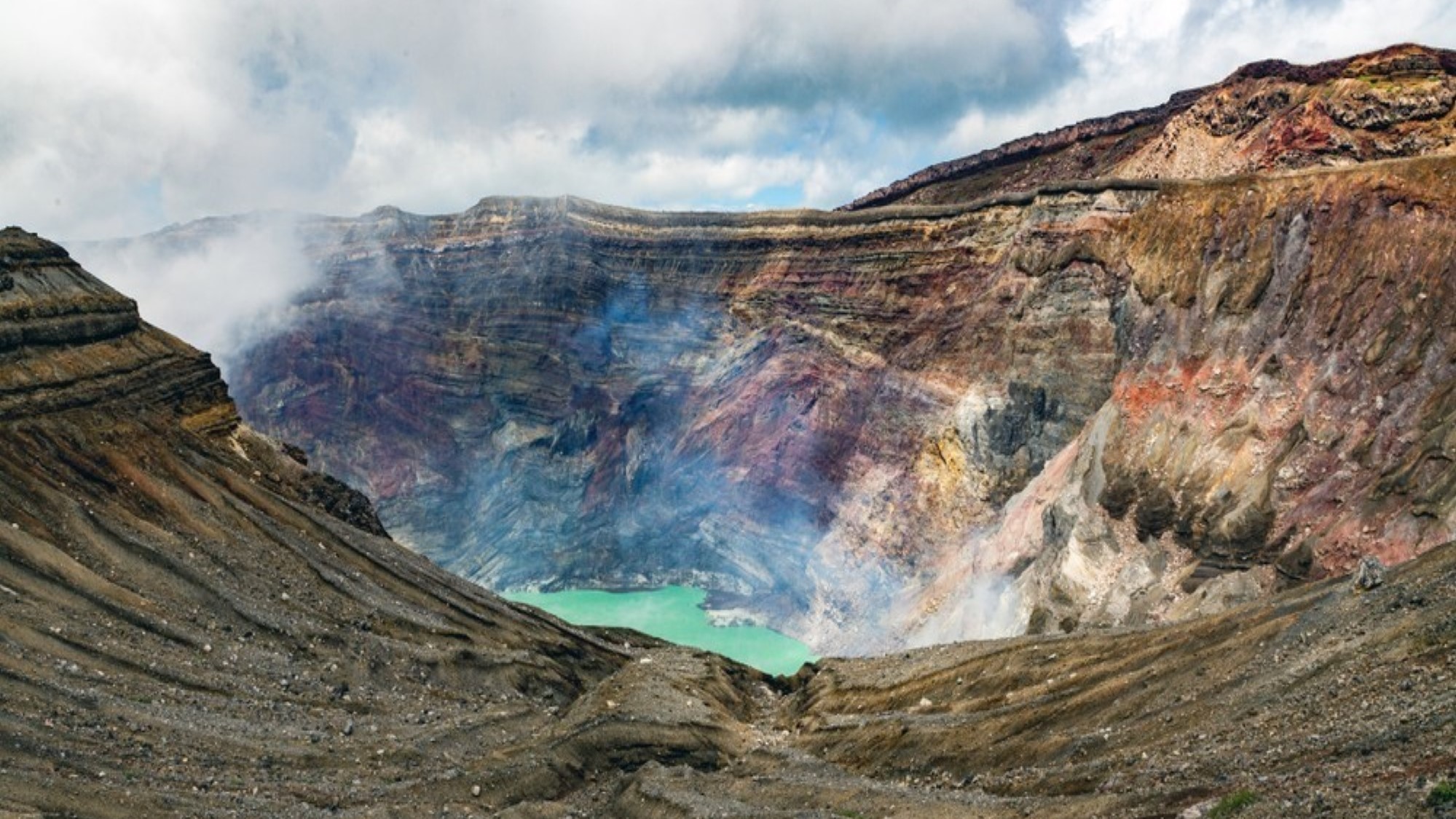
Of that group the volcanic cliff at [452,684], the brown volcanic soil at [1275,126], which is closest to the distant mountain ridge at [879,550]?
the volcanic cliff at [452,684]

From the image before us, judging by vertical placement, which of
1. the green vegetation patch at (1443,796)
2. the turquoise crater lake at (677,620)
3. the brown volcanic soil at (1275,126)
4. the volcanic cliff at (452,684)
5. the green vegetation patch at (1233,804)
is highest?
the brown volcanic soil at (1275,126)

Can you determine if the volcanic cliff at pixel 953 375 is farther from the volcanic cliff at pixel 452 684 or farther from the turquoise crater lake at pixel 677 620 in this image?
the volcanic cliff at pixel 452 684

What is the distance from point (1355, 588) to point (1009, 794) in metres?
10.2

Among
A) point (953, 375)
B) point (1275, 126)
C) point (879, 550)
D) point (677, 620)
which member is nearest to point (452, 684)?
point (879, 550)

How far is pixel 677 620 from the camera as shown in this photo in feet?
225

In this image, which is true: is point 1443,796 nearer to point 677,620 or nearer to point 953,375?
point 953,375

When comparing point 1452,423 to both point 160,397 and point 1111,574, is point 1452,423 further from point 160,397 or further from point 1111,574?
point 160,397

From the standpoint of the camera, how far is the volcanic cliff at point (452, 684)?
70.5 feet

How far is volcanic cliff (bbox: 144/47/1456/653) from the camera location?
129 ft

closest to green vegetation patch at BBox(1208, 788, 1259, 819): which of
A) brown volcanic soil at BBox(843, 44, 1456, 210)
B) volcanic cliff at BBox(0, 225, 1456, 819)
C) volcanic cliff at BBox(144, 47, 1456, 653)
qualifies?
volcanic cliff at BBox(0, 225, 1456, 819)

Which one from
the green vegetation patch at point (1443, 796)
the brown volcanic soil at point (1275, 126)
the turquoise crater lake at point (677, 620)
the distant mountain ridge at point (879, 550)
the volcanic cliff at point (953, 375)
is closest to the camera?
the green vegetation patch at point (1443, 796)

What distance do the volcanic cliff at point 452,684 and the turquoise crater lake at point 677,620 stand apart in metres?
15.5

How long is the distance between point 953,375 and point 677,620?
926 inches

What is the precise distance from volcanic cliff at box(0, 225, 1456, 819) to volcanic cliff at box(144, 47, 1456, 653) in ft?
23.9
